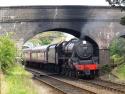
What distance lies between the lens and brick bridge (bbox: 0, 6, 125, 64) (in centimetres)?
4031

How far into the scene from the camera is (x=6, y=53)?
2052 cm

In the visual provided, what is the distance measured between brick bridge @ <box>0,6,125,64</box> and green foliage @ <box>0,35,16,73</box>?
60.8 ft

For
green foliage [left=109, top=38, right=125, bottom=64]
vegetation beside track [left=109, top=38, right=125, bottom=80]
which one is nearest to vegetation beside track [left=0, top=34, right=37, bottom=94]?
vegetation beside track [left=109, top=38, right=125, bottom=80]

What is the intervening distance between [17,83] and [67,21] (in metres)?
23.6

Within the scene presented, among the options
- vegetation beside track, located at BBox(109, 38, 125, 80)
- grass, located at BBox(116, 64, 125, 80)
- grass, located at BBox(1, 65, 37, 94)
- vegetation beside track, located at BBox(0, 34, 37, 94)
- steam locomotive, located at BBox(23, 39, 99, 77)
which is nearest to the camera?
grass, located at BBox(1, 65, 37, 94)

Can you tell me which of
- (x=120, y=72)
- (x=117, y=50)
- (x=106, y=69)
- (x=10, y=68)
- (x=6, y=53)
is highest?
(x=117, y=50)

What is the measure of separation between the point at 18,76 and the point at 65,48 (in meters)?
13.4

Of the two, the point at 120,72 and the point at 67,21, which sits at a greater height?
the point at 67,21

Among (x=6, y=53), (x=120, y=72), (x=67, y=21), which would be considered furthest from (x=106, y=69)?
(x=6, y=53)

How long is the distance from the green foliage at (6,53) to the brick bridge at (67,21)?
1852 centimetres

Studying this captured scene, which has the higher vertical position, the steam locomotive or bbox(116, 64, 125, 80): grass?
the steam locomotive

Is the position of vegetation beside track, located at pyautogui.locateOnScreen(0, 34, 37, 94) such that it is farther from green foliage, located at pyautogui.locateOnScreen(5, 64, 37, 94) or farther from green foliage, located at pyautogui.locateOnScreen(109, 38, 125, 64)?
green foliage, located at pyautogui.locateOnScreen(109, 38, 125, 64)

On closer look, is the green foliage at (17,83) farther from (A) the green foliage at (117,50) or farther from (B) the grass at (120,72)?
(A) the green foliage at (117,50)

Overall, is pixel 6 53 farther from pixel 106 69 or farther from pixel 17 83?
pixel 106 69
